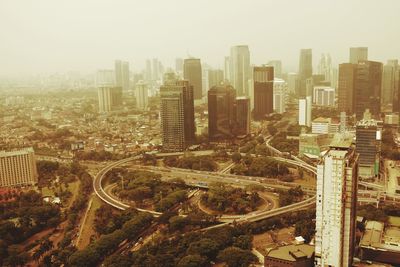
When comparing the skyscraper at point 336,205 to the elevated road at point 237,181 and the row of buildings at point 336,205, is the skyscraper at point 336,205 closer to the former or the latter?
the row of buildings at point 336,205

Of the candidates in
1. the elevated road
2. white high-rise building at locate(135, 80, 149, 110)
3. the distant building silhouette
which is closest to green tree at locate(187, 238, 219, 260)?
the elevated road

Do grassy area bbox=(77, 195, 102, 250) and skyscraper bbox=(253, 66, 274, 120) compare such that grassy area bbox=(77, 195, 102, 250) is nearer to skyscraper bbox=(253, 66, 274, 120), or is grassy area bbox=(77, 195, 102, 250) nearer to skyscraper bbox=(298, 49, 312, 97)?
skyscraper bbox=(253, 66, 274, 120)

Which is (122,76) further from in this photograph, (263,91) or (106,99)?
(263,91)

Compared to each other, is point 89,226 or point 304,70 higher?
point 304,70

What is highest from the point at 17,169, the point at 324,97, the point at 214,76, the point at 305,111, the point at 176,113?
the point at 214,76

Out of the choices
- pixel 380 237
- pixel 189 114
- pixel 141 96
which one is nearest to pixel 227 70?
pixel 141 96

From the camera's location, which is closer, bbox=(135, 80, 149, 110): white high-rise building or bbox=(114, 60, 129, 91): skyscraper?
bbox=(135, 80, 149, 110): white high-rise building
